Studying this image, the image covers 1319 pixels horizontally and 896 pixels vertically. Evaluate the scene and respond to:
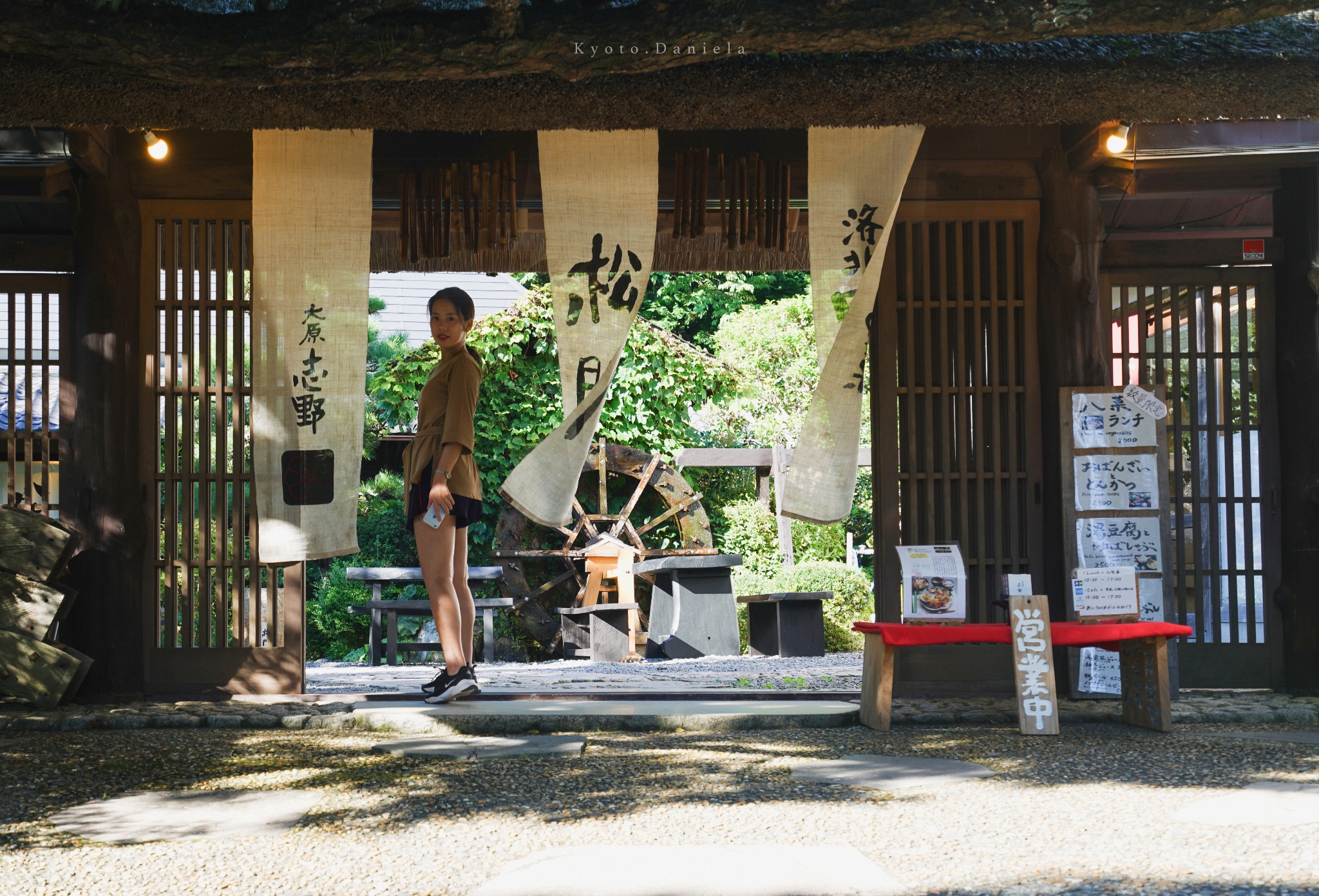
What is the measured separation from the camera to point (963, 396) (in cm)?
618

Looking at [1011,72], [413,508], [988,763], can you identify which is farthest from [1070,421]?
[413,508]

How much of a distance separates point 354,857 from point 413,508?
2.64 m

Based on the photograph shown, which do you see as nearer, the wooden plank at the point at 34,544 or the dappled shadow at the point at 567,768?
the dappled shadow at the point at 567,768

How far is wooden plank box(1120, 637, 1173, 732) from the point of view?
500 cm

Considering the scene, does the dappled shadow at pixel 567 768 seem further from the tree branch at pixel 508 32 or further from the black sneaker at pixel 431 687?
the tree branch at pixel 508 32

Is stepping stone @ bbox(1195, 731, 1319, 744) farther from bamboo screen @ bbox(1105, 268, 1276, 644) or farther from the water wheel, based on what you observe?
the water wheel

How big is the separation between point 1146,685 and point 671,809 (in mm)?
2614

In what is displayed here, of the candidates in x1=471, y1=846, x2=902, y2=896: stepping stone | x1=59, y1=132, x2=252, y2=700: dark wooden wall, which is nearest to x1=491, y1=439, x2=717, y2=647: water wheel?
x1=59, y1=132, x2=252, y2=700: dark wooden wall

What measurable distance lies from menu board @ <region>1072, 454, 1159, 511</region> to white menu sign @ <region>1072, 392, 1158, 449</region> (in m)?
0.09

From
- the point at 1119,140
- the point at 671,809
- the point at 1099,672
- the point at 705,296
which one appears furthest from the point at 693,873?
the point at 705,296

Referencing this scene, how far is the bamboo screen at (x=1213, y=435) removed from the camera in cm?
642

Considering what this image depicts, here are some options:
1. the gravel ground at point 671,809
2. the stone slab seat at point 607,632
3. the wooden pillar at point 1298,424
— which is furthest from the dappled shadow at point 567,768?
the stone slab seat at point 607,632

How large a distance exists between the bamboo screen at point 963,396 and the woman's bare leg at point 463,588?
7.09 ft

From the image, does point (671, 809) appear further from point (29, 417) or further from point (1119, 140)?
point (29, 417)
